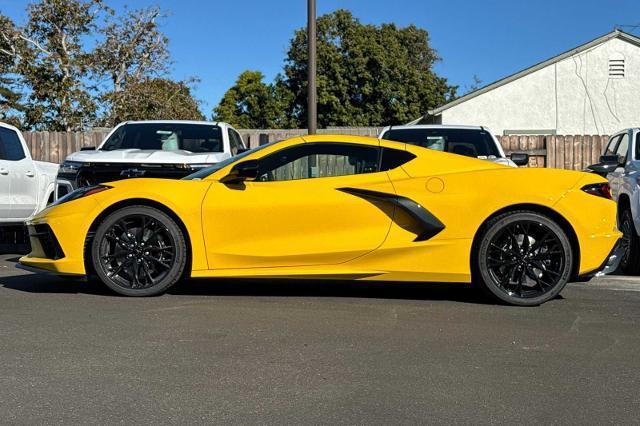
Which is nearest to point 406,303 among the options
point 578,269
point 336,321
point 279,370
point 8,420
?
point 336,321

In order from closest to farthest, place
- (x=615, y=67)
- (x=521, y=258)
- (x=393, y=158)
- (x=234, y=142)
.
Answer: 1. (x=521, y=258)
2. (x=393, y=158)
3. (x=234, y=142)
4. (x=615, y=67)

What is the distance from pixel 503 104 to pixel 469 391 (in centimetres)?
2565

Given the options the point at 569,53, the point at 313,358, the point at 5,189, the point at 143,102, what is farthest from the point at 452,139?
the point at 143,102

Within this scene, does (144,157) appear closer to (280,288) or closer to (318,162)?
(280,288)

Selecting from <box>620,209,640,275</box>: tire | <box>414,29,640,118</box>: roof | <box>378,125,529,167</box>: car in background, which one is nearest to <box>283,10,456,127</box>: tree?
<box>414,29,640,118</box>: roof

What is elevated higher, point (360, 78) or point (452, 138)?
point (360, 78)

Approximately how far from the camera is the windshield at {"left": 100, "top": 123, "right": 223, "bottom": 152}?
1023cm

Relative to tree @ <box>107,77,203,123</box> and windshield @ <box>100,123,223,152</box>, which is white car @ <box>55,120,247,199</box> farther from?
tree @ <box>107,77,203,123</box>

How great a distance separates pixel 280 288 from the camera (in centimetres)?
688

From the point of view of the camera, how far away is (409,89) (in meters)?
51.2

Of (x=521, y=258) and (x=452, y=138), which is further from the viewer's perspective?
(x=452, y=138)

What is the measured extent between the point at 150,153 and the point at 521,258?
514cm

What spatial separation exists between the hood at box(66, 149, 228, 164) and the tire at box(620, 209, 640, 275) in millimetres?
5033

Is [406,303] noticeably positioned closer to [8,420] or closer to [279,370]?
[279,370]
